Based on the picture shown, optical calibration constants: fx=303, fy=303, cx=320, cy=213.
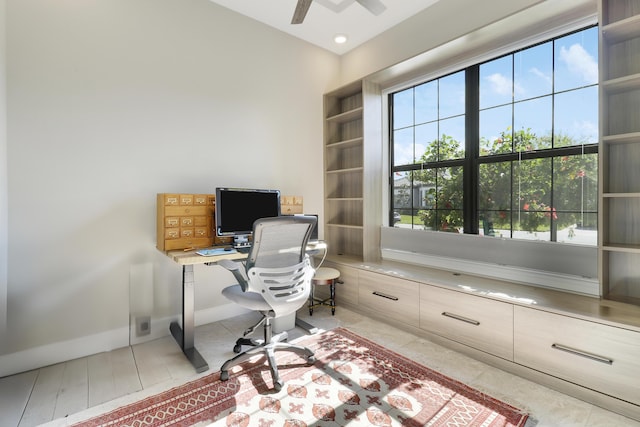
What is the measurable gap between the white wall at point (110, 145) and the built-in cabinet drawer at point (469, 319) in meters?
1.92

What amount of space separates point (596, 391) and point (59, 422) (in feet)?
9.68

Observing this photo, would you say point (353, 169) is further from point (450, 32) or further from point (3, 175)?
point (3, 175)

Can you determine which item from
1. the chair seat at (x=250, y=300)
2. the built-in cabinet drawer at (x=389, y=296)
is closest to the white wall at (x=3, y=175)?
the chair seat at (x=250, y=300)

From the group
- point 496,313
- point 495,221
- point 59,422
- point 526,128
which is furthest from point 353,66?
point 59,422

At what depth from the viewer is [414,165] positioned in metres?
3.43

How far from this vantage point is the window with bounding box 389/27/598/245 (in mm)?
2295

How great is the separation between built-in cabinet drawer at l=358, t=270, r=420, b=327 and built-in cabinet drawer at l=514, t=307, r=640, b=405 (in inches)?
31.3

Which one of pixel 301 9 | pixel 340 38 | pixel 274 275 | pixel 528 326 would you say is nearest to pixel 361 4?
pixel 301 9

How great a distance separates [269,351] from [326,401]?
0.51 m

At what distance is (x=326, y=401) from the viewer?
177cm

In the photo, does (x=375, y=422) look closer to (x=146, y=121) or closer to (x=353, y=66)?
(x=146, y=121)

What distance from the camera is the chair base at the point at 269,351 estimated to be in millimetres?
1945

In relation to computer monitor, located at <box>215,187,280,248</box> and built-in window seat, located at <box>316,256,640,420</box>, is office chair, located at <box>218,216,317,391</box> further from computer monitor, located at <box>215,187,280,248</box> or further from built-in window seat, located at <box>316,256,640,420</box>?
built-in window seat, located at <box>316,256,640,420</box>

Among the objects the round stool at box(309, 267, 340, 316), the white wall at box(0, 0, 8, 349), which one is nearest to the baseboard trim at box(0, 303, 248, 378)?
the white wall at box(0, 0, 8, 349)
